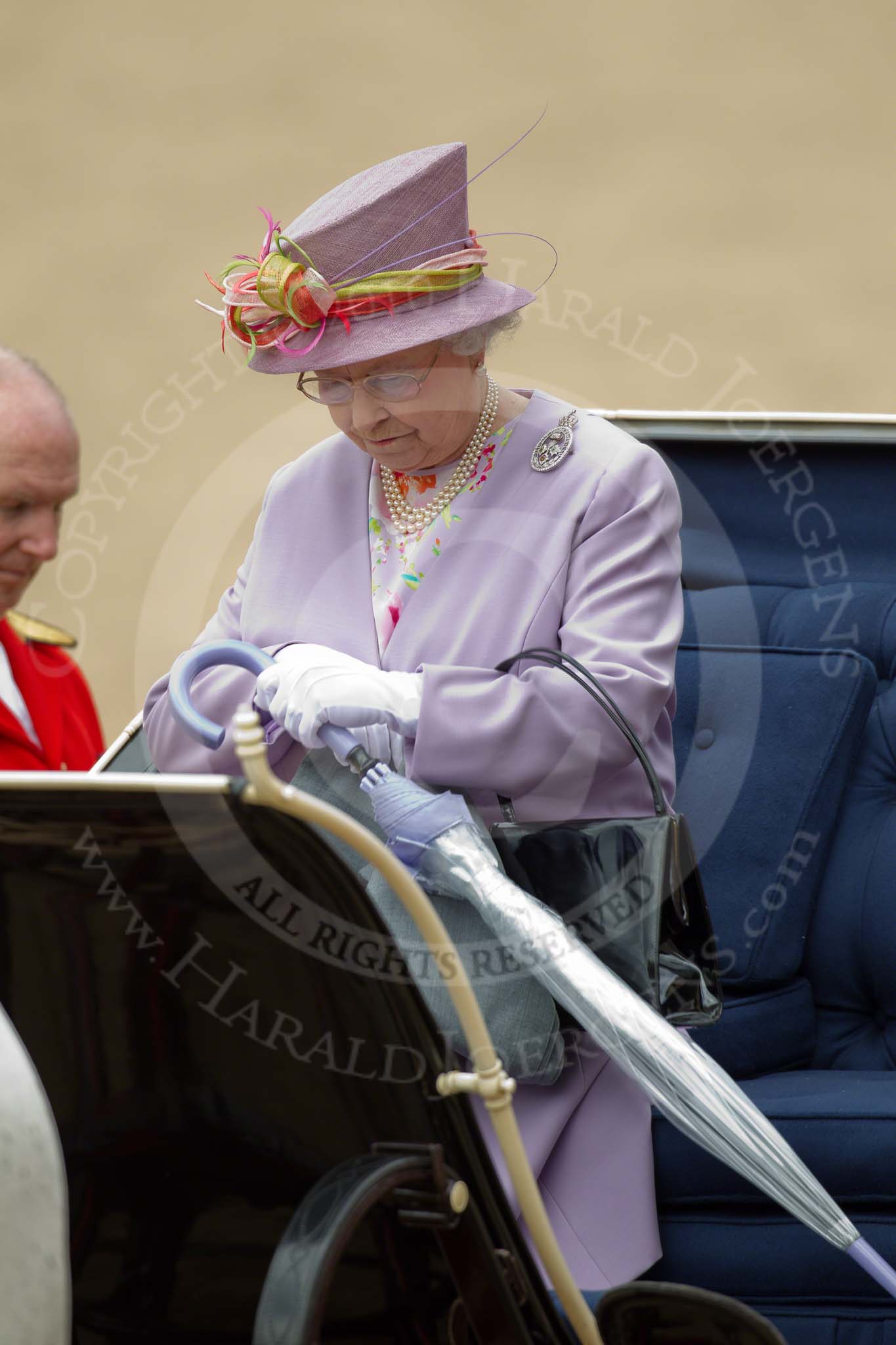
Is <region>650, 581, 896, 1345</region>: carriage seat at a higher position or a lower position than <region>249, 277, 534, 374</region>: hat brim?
lower

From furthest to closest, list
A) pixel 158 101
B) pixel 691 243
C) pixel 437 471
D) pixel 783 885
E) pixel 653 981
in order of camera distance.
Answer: pixel 158 101
pixel 691 243
pixel 783 885
pixel 437 471
pixel 653 981

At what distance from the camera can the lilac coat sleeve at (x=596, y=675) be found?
4.64ft

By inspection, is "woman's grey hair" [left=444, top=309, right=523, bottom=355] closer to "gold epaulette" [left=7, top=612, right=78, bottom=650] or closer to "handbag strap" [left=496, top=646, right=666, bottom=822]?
"handbag strap" [left=496, top=646, right=666, bottom=822]

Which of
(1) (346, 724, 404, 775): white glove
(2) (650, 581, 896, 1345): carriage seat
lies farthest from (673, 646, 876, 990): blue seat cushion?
(1) (346, 724, 404, 775): white glove

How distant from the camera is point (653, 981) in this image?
4.34 feet

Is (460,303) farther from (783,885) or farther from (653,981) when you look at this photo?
(783,885)

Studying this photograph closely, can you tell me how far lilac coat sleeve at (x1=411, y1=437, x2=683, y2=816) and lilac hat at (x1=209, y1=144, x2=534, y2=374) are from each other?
10.3 inches

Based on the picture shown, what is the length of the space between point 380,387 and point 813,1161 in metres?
0.95

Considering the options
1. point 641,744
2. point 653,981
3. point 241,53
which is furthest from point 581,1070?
point 241,53

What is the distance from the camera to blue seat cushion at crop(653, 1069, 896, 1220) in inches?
59.2

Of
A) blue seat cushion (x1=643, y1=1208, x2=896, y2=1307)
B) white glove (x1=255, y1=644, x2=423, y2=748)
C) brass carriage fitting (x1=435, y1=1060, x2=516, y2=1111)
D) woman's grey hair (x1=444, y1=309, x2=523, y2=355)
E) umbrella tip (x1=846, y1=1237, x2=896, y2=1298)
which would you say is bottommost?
blue seat cushion (x1=643, y1=1208, x2=896, y2=1307)

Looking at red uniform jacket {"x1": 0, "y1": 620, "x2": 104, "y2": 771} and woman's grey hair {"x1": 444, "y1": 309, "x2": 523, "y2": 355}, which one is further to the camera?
red uniform jacket {"x1": 0, "y1": 620, "x2": 104, "y2": 771}

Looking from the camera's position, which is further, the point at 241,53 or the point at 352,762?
the point at 241,53

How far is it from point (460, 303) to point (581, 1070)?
0.82 metres
